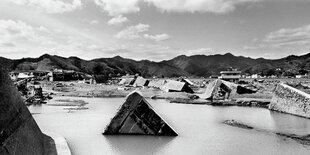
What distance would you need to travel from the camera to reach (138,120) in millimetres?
16656

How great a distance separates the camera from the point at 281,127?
19.9 m

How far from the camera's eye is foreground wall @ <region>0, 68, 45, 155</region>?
754 cm

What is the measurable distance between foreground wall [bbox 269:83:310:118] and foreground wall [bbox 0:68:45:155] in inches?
812

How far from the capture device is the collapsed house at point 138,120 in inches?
650

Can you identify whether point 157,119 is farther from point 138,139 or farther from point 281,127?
point 281,127

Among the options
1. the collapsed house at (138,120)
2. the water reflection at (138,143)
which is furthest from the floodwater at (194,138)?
the collapsed house at (138,120)

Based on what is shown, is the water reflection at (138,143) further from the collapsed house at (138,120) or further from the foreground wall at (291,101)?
the foreground wall at (291,101)

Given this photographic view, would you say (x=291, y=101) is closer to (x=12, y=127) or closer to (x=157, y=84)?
(x=12, y=127)

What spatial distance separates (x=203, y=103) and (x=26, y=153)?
90.3ft

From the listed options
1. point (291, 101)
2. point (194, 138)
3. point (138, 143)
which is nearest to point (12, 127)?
point (138, 143)

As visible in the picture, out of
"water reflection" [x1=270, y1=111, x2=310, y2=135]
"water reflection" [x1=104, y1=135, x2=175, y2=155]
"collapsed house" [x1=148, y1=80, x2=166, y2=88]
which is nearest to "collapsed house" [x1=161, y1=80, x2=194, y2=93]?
"collapsed house" [x1=148, y1=80, x2=166, y2=88]

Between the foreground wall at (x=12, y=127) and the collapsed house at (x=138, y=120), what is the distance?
21.4 feet

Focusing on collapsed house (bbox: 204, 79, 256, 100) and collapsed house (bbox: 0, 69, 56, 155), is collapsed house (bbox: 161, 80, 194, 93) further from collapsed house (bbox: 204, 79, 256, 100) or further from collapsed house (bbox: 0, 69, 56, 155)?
collapsed house (bbox: 0, 69, 56, 155)

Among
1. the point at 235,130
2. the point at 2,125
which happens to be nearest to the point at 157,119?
the point at 235,130
